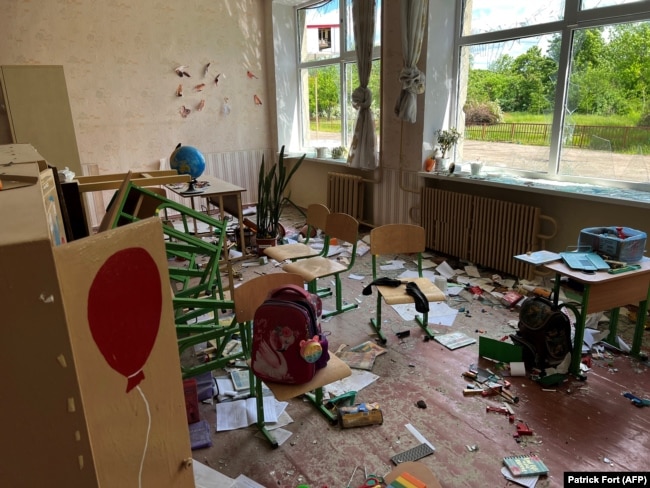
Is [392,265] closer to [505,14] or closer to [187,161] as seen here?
[187,161]

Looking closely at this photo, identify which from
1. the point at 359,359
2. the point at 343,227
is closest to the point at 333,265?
the point at 343,227

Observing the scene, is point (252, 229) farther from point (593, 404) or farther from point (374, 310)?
point (593, 404)

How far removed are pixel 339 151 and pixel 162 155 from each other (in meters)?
2.42

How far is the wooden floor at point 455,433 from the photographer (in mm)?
1892

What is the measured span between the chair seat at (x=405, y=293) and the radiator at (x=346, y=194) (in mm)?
2522

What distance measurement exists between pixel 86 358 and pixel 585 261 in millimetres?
2551

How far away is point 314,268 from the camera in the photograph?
3107 millimetres

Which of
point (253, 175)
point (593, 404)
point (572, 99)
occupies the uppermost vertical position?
point (572, 99)

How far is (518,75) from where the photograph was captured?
378 centimetres

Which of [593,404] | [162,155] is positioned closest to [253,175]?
[162,155]

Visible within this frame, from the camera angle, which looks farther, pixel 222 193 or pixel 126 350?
pixel 222 193

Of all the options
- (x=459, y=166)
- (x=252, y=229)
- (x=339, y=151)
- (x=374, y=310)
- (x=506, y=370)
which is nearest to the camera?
(x=506, y=370)

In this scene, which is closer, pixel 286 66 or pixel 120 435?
pixel 120 435

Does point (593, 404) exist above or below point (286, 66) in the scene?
below
